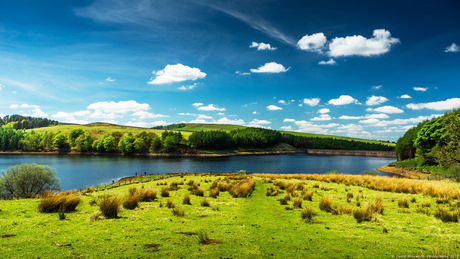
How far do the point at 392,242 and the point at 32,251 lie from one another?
9275 mm

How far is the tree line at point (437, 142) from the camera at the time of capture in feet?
57.7

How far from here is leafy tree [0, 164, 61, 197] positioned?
78.1 feet

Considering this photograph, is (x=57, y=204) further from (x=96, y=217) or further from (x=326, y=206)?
(x=326, y=206)

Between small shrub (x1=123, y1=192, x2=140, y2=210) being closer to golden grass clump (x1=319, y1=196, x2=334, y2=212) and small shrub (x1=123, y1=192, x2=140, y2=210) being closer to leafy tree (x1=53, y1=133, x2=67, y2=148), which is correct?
golden grass clump (x1=319, y1=196, x2=334, y2=212)

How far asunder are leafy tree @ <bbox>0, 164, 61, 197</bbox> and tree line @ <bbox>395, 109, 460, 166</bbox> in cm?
3929

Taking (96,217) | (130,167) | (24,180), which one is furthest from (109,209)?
(130,167)

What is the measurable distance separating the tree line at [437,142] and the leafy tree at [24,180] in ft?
129

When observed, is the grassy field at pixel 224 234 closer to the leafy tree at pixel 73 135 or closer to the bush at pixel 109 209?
the bush at pixel 109 209

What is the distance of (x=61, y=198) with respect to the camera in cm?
889

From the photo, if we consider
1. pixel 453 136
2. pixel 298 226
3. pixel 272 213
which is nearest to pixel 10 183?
pixel 272 213

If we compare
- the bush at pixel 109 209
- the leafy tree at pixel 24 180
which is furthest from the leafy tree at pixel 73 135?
the bush at pixel 109 209

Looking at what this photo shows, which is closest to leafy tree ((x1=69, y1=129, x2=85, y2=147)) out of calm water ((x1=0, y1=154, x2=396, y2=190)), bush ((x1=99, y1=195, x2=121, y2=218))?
calm water ((x1=0, y1=154, x2=396, y2=190))

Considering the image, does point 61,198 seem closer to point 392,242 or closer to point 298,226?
point 298,226

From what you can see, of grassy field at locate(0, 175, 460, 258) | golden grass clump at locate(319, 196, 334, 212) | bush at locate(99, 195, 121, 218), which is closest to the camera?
grassy field at locate(0, 175, 460, 258)
